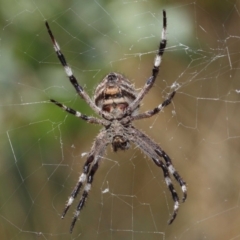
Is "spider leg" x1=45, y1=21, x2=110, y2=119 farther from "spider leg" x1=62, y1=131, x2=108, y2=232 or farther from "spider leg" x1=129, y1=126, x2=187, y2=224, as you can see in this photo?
"spider leg" x1=129, y1=126, x2=187, y2=224

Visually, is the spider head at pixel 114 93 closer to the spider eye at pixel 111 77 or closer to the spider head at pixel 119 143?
the spider eye at pixel 111 77

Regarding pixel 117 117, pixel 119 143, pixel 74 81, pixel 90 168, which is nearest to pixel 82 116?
pixel 74 81

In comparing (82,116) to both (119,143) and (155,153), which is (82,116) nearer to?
(119,143)

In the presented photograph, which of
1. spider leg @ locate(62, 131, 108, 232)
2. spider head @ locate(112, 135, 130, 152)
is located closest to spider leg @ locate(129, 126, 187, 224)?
spider head @ locate(112, 135, 130, 152)

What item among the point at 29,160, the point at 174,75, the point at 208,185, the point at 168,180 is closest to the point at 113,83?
the point at 168,180

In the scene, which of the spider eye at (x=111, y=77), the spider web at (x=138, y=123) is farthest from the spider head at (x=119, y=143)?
the spider eye at (x=111, y=77)

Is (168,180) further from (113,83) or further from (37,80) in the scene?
(37,80)
